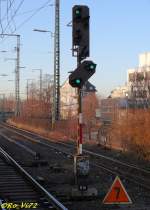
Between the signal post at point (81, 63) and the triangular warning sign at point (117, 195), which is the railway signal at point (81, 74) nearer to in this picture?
the signal post at point (81, 63)

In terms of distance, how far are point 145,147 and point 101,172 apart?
24.5 feet

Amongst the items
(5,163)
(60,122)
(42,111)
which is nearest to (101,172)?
(5,163)

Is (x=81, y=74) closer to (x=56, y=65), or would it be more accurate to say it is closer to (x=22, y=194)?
(x=22, y=194)

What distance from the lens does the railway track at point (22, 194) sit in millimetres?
12820

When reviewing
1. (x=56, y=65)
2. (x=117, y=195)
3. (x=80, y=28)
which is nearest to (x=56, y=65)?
(x=56, y=65)

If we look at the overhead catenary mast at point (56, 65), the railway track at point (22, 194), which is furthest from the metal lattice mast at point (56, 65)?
the railway track at point (22, 194)

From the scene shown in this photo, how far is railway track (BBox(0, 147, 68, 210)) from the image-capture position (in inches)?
Answer: 505

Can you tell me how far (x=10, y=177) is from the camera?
1867 centimetres

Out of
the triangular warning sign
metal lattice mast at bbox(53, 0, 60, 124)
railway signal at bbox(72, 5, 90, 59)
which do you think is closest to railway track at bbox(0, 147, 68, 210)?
the triangular warning sign

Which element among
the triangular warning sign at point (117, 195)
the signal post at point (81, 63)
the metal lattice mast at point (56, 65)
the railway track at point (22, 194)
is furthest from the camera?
the metal lattice mast at point (56, 65)

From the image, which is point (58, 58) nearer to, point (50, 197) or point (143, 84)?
point (50, 197)

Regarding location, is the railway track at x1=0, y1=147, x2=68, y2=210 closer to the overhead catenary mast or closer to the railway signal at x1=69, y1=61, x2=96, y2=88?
the railway signal at x1=69, y1=61, x2=96, y2=88

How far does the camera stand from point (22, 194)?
48.5ft

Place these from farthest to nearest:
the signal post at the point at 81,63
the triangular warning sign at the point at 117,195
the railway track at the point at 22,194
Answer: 1. the signal post at the point at 81,63
2. the railway track at the point at 22,194
3. the triangular warning sign at the point at 117,195
